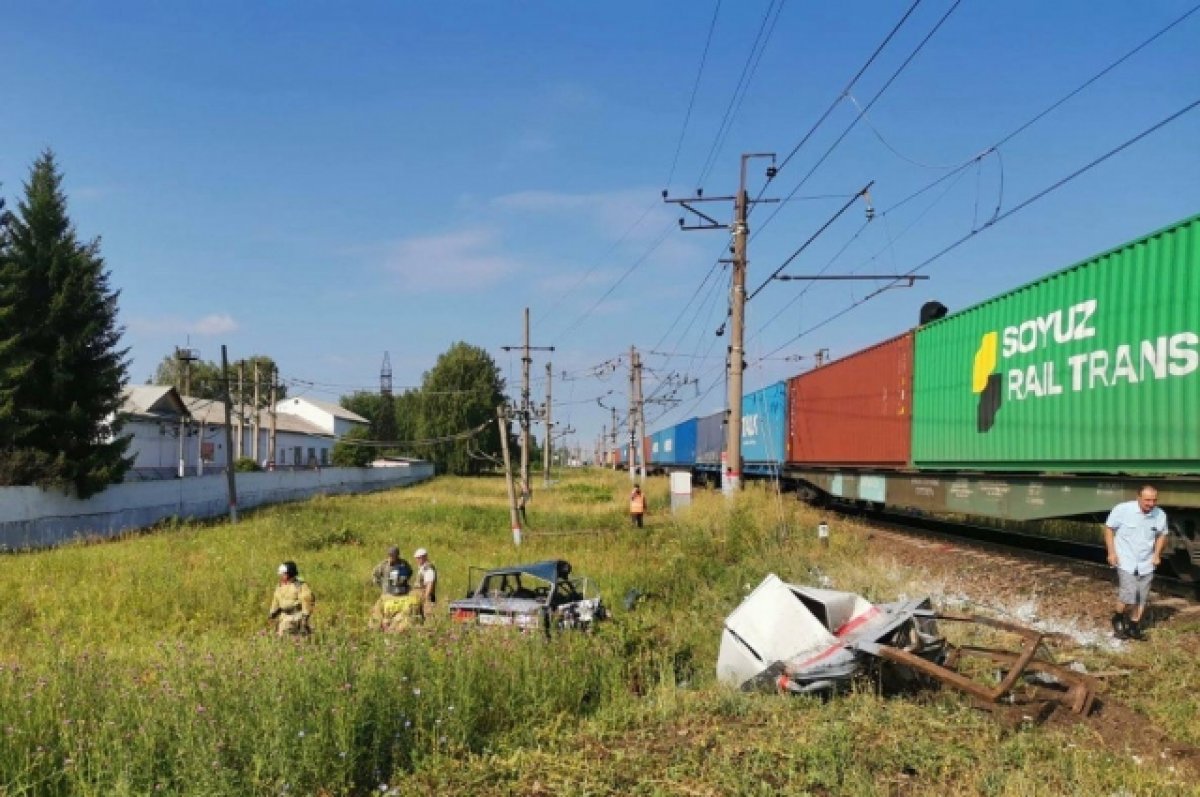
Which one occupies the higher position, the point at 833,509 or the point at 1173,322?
the point at 1173,322

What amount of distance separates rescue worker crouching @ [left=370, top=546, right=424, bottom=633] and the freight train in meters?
8.19

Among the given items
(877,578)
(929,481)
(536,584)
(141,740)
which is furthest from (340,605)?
(929,481)

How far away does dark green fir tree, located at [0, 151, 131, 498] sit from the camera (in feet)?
90.2

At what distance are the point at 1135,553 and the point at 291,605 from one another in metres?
8.64

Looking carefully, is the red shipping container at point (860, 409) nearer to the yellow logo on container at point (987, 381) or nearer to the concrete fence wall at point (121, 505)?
the yellow logo on container at point (987, 381)

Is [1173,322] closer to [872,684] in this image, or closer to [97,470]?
Answer: [872,684]

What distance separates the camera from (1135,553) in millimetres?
8039

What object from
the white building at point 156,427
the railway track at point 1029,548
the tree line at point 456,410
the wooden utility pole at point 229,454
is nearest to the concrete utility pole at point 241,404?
the white building at point 156,427

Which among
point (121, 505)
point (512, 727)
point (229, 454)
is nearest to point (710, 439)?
point (229, 454)

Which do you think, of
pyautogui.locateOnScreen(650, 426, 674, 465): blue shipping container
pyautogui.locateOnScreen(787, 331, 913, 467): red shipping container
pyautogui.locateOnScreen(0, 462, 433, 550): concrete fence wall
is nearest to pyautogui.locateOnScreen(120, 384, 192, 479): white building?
pyautogui.locateOnScreen(0, 462, 433, 550): concrete fence wall

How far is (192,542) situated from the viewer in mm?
22688

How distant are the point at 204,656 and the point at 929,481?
12826 millimetres

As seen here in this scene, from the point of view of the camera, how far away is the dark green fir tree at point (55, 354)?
27500 mm

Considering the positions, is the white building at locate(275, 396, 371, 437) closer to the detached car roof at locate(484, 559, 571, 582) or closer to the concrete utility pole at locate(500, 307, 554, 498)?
the concrete utility pole at locate(500, 307, 554, 498)
